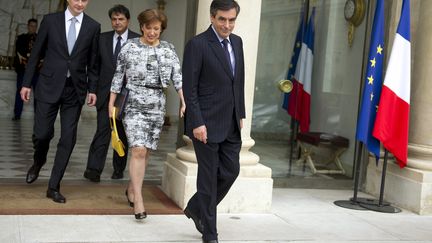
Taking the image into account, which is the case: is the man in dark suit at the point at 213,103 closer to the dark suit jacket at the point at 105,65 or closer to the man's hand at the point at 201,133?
the man's hand at the point at 201,133

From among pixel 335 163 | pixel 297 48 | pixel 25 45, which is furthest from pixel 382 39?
pixel 25 45

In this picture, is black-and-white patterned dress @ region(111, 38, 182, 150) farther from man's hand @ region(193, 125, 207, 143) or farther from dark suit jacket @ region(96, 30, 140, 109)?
dark suit jacket @ region(96, 30, 140, 109)

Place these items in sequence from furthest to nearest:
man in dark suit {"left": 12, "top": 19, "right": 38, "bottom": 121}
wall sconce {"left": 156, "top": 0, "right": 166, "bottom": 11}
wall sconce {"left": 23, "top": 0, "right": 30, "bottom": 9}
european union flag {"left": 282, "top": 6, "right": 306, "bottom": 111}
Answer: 1. wall sconce {"left": 156, "top": 0, "right": 166, "bottom": 11}
2. wall sconce {"left": 23, "top": 0, "right": 30, "bottom": 9}
3. man in dark suit {"left": 12, "top": 19, "right": 38, "bottom": 121}
4. european union flag {"left": 282, "top": 6, "right": 306, "bottom": 111}

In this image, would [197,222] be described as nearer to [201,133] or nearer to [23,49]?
[201,133]

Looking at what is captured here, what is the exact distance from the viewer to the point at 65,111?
625 centimetres

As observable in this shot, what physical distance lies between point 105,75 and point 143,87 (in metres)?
1.70

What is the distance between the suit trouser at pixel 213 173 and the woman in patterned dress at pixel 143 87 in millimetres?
680

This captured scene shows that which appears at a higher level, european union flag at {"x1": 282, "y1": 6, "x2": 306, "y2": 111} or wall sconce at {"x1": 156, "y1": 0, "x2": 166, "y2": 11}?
wall sconce at {"x1": 156, "y1": 0, "x2": 166, "y2": 11}

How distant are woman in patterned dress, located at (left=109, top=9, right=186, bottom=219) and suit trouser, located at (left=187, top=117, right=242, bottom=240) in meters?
0.68

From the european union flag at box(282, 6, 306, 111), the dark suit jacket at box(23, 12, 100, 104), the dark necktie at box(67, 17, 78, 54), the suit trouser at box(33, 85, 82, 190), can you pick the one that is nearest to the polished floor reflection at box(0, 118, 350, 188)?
the european union flag at box(282, 6, 306, 111)

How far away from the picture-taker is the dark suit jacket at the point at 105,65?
24.1 feet

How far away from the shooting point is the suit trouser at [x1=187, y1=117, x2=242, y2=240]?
5.05 m

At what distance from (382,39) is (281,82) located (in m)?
1.47

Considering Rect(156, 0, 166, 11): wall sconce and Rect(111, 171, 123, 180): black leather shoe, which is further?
Rect(156, 0, 166, 11): wall sconce
